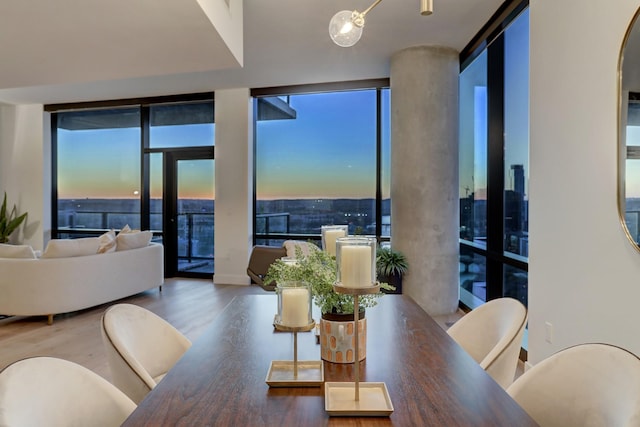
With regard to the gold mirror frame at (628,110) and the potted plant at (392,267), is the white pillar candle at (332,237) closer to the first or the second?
the gold mirror frame at (628,110)

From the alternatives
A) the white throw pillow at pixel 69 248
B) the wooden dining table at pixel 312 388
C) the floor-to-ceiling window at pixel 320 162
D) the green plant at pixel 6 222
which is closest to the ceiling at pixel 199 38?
the floor-to-ceiling window at pixel 320 162

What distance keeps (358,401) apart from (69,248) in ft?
14.1

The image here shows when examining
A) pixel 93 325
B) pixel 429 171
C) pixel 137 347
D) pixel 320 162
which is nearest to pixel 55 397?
pixel 137 347

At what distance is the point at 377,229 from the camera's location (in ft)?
19.7

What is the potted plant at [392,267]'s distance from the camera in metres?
4.50

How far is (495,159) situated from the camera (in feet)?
12.9

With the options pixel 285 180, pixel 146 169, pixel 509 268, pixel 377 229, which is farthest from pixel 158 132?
pixel 509 268

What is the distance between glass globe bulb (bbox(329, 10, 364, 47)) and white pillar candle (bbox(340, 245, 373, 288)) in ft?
4.79

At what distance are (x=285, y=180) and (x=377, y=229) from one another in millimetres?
1640

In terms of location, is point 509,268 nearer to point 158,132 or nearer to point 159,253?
point 159,253

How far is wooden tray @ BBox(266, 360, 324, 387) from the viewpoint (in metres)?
1.07

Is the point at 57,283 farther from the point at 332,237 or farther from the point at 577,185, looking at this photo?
the point at 577,185

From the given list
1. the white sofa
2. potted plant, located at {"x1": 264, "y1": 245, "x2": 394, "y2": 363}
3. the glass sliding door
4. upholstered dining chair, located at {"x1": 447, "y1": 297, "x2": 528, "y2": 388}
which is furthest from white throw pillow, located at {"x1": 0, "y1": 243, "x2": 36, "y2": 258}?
upholstered dining chair, located at {"x1": 447, "y1": 297, "x2": 528, "y2": 388}

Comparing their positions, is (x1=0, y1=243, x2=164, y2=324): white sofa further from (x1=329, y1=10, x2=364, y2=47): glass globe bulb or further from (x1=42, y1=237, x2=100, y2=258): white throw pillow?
(x1=329, y1=10, x2=364, y2=47): glass globe bulb
